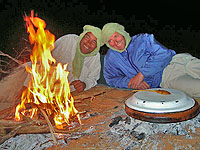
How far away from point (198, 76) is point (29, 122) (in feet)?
6.64

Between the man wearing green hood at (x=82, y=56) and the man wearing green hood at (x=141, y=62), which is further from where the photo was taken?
the man wearing green hood at (x=82, y=56)

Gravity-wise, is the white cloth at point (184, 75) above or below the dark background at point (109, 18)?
below

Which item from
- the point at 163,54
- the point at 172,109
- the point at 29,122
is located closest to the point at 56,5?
the point at 163,54

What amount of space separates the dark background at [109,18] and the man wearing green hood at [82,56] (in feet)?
4.39

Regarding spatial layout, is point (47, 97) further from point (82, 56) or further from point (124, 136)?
point (82, 56)

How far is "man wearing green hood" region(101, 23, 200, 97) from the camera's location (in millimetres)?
2615

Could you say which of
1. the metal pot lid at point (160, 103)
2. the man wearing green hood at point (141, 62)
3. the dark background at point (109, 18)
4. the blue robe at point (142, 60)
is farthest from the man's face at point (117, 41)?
the dark background at point (109, 18)

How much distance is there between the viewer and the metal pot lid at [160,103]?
1457 millimetres

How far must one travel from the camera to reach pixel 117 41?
279 centimetres

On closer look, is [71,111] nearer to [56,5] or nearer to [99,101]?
[99,101]

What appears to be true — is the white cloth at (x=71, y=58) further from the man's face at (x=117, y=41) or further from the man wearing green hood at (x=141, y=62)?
the man's face at (x=117, y=41)

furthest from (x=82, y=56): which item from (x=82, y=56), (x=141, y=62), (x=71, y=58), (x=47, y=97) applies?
(x=47, y=97)

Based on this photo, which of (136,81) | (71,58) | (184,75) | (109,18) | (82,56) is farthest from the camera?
(109,18)

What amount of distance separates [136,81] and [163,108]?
126 centimetres
